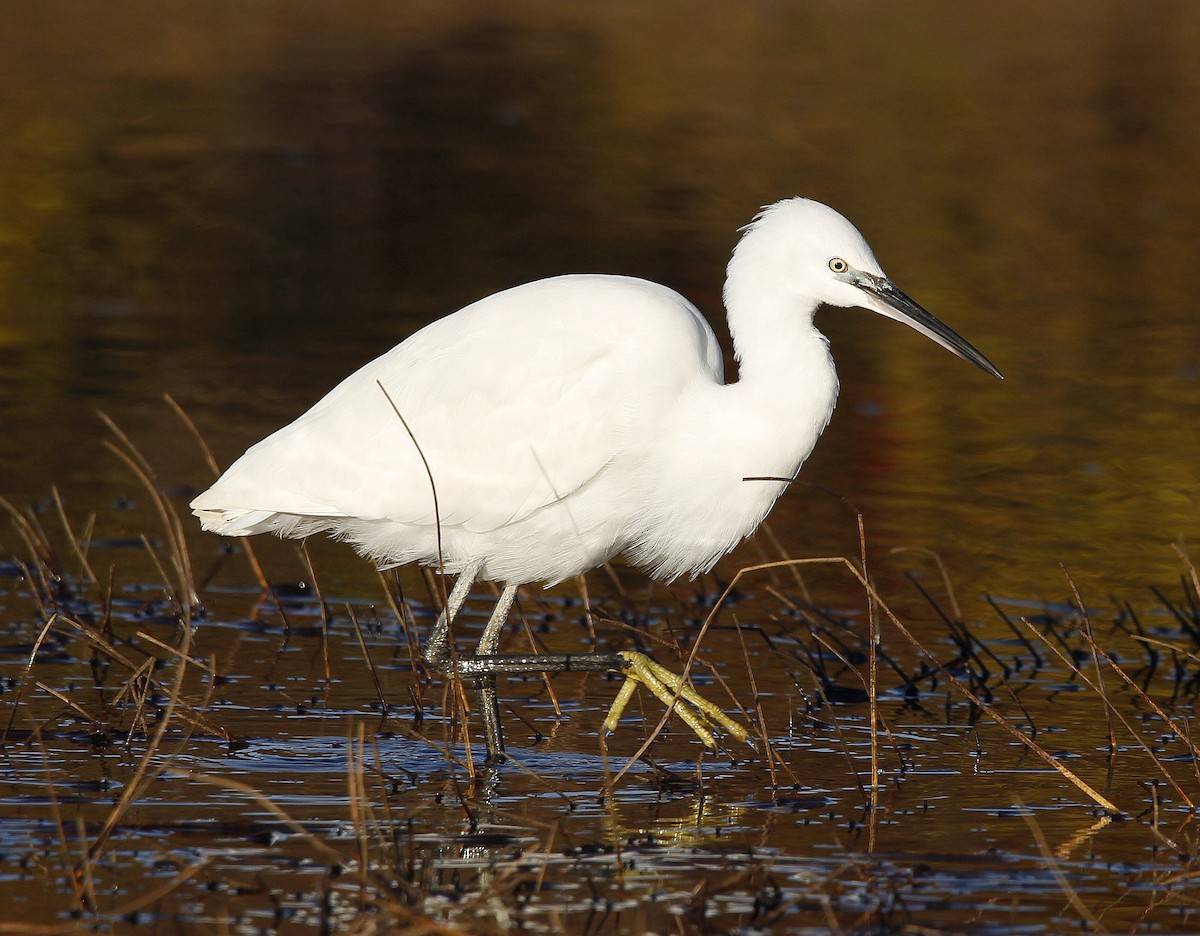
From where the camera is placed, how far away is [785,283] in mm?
6328

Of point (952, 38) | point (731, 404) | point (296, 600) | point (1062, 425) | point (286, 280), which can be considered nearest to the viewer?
point (731, 404)

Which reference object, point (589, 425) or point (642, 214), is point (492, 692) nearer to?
point (589, 425)

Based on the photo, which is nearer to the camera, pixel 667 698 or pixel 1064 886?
pixel 1064 886

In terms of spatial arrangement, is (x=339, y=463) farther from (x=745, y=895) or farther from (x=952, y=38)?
(x=952, y=38)

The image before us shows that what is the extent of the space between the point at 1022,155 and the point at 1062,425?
421 inches

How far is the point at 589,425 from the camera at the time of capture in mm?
6289

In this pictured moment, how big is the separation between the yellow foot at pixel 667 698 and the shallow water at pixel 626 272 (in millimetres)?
137

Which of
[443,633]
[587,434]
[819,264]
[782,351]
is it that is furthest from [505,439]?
[819,264]

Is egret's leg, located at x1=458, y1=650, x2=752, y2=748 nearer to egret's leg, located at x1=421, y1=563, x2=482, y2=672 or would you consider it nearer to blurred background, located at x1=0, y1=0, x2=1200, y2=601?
egret's leg, located at x1=421, y1=563, x2=482, y2=672

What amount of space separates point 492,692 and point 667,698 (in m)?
0.69


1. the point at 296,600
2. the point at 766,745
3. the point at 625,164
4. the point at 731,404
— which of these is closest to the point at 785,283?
the point at 731,404

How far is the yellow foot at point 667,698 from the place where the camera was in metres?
6.12

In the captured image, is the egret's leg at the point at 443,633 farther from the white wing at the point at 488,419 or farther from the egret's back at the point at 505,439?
the white wing at the point at 488,419

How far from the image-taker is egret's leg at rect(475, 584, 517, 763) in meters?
6.30
